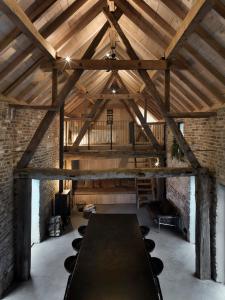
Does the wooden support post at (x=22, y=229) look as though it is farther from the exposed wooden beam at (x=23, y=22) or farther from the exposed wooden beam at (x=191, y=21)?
the exposed wooden beam at (x=191, y=21)

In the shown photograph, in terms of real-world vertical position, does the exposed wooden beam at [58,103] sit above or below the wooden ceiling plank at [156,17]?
below

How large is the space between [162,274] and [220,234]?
1737mm

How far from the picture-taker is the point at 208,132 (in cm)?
694

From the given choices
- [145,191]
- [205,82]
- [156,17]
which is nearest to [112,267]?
[205,82]

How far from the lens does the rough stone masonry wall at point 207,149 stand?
6.09 meters

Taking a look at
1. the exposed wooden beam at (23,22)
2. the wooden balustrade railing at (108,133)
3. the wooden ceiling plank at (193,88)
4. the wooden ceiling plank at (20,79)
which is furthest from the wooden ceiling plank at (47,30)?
the wooden balustrade railing at (108,133)

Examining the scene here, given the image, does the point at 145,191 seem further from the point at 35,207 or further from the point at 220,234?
the point at 220,234

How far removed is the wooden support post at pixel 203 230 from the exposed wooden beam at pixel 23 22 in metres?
4.56

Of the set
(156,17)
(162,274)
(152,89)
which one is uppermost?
(156,17)

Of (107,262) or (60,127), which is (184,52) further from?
(60,127)

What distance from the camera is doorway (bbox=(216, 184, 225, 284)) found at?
6207 mm

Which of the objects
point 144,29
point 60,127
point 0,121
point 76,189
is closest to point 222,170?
point 144,29

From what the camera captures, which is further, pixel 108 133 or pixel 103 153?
pixel 108 133

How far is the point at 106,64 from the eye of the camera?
6062 mm
